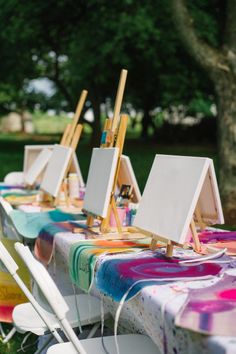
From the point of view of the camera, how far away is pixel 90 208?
3.60m

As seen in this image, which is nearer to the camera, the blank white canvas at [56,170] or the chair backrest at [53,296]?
the chair backrest at [53,296]

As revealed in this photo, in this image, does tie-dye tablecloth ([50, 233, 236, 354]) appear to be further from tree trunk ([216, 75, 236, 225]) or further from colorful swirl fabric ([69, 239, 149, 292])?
tree trunk ([216, 75, 236, 225])

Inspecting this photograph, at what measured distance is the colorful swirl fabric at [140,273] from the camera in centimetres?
235

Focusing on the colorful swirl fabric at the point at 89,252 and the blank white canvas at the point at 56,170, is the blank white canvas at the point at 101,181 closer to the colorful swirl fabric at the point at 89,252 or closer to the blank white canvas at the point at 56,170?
the colorful swirl fabric at the point at 89,252

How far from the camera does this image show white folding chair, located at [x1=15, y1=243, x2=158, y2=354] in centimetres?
223

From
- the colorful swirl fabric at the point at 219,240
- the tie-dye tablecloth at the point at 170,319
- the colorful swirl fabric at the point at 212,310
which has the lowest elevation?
the tie-dye tablecloth at the point at 170,319

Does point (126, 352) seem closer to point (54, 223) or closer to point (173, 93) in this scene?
point (54, 223)

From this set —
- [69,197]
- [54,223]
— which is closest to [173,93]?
[69,197]

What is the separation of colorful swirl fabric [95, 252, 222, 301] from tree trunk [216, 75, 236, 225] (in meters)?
4.63

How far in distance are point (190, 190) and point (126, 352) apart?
2.39 ft

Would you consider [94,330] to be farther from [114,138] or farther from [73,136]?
[73,136]

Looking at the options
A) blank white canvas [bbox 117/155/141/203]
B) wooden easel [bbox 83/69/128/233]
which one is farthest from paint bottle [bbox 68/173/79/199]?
wooden easel [bbox 83/69/128/233]

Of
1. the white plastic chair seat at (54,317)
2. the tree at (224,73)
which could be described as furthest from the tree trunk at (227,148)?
the white plastic chair seat at (54,317)

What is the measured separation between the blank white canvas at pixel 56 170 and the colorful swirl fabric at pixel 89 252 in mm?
1601
